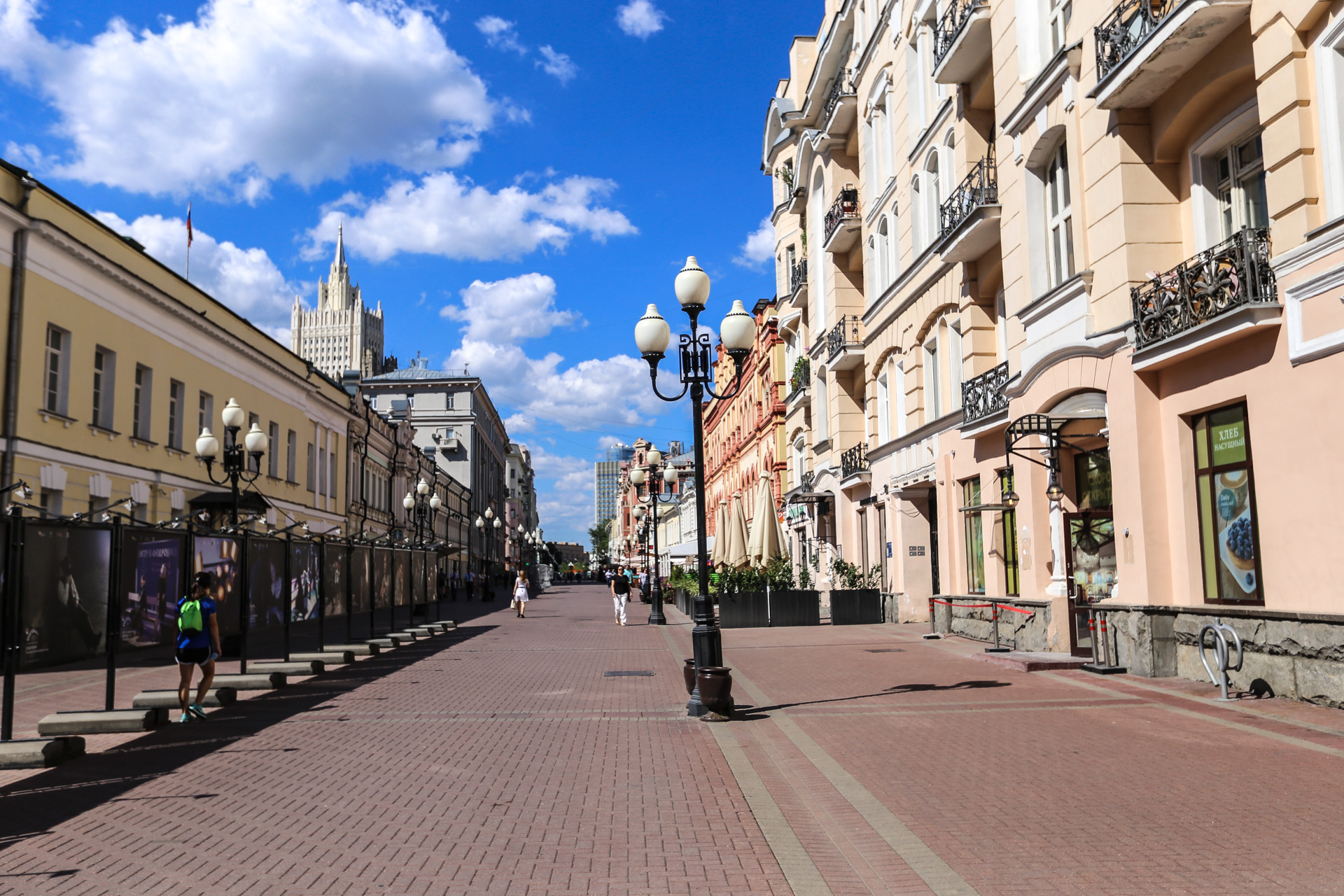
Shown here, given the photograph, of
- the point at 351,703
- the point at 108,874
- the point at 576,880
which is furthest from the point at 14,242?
the point at 576,880

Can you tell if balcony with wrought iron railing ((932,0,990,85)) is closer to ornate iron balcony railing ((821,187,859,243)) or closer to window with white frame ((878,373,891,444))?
ornate iron balcony railing ((821,187,859,243))

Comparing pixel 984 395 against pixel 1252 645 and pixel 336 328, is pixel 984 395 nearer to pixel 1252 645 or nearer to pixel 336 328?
pixel 1252 645

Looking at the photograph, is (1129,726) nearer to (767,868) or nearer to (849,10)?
(767,868)

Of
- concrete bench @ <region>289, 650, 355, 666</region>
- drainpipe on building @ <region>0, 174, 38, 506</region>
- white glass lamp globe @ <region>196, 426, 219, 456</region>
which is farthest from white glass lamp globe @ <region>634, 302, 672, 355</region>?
drainpipe on building @ <region>0, 174, 38, 506</region>

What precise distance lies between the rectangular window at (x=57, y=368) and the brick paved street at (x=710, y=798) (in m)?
13.2

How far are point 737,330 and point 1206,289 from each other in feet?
18.6

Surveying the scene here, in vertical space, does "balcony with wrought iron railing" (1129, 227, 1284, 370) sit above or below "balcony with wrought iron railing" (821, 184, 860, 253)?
below

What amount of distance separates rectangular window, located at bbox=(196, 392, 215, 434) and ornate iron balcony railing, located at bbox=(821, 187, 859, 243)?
64.5 feet

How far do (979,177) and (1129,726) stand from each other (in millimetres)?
13103

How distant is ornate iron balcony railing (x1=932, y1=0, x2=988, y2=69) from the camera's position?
1948cm

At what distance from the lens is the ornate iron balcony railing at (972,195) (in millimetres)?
19859

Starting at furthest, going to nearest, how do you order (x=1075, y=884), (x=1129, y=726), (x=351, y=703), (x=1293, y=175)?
1. (x=351, y=703)
2. (x=1293, y=175)
3. (x=1129, y=726)
4. (x=1075, y=884)

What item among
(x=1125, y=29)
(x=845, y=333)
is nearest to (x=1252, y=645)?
(x=1125, y=29)

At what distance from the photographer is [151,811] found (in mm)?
7215
